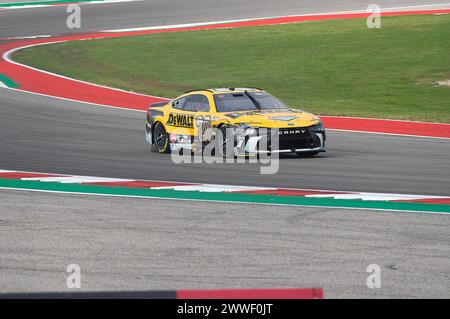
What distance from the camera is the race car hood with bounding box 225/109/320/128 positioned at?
18.3 meters

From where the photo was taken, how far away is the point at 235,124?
60.2 ft

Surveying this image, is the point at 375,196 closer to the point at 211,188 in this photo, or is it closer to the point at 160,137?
the point at 211,188

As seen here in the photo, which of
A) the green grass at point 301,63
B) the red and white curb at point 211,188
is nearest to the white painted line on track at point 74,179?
the red and white curb at point 211,188

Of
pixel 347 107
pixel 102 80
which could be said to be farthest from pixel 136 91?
pixel 347 107

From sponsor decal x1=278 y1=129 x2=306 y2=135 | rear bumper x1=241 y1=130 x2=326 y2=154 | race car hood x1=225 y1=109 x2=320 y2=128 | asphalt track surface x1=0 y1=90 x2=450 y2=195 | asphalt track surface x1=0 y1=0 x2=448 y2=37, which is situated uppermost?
asphalt track surface x1=0 y1=0 x2=448 y2=37

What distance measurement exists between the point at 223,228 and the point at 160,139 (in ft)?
25.8

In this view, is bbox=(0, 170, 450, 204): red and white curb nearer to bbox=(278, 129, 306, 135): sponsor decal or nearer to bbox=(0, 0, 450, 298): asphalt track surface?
bbox=(0, 0, 450, 298): asphalt track surface

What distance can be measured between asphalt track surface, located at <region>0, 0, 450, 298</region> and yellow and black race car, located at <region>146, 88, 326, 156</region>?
409 mm

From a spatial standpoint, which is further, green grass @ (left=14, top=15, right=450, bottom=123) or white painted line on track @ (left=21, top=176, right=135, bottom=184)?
green grass @ (left=14, top=15, right=450, bottom=123)

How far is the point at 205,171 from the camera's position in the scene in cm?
1731

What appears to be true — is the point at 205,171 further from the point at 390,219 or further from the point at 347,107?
the point at 347,107

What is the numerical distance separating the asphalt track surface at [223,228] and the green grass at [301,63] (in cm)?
692

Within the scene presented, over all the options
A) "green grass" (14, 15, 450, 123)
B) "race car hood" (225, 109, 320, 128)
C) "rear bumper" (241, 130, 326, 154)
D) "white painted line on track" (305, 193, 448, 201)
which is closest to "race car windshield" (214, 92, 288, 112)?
"race car hood" (225, 109, 320, 128)

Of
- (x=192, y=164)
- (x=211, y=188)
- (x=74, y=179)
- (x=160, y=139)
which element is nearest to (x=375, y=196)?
(x=211, y=188)
